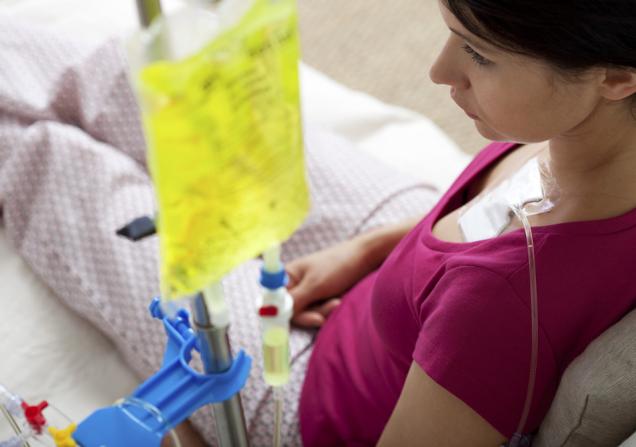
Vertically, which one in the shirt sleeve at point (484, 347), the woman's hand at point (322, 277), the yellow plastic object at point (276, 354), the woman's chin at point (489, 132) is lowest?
the woman's hand at point (322, 277)

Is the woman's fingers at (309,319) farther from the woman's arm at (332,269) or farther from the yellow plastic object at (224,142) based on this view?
the yellow plastic object at (224,142)

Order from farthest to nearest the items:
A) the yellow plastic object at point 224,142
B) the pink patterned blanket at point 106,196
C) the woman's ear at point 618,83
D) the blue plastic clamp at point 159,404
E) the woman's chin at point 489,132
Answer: the pink patterned blanket at point 106,196 < the woman's chin at point 489,132 < the woman's ear at point 618,83 < the blue plastic clamp at point 159,404 < the yellow plastic object at point 224,142

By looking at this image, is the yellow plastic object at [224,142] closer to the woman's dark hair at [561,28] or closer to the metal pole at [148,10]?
the metal pole at [148,10]

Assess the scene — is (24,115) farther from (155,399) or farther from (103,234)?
(155,399)

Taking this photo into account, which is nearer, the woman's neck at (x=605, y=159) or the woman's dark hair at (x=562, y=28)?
the woman's dark hair at (x=562, y=28)

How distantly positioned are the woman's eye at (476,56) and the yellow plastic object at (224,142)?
11.2 inches

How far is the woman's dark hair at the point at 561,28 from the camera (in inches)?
23.7

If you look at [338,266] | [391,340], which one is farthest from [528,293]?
[338,266]

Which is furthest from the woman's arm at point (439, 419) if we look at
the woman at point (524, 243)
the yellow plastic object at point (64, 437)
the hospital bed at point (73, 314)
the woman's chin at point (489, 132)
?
the hospital bed at point (73, 314)

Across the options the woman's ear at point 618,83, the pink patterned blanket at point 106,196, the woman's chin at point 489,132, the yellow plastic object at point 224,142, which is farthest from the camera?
the pink patterned blanket at point 106,196

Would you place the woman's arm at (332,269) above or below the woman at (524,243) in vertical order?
below

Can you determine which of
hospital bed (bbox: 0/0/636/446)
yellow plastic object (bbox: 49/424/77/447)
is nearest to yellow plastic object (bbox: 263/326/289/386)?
yellow plastic object (bbox: 49/424/77/447)

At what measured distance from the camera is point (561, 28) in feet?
2.01

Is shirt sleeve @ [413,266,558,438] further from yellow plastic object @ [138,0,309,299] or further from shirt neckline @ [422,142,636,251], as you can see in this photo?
yellow plastic object @ [138,0,309,299]
